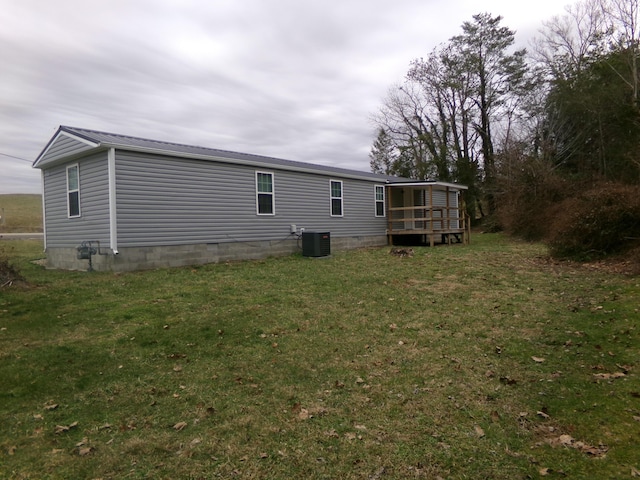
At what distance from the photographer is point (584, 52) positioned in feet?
82.8

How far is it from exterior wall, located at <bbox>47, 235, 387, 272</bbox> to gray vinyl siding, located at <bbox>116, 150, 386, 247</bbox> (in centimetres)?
19

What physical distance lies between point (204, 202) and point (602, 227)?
1082cm

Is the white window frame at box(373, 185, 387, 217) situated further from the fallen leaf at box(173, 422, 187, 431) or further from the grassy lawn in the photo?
the fallen leaf at box(173, 422, 187, 431)

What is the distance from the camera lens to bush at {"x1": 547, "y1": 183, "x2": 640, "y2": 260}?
33.8 feet

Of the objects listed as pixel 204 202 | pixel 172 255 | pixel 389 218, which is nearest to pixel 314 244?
pixel 204 202

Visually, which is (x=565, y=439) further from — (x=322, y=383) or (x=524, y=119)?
(x=524, y=119)

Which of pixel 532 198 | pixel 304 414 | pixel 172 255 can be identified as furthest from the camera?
pixel 532 198

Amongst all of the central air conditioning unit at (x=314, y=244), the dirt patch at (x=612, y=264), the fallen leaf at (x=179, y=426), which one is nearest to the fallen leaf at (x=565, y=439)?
the fallen leaf at (x=179, y=426)

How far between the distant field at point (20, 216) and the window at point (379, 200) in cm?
3429

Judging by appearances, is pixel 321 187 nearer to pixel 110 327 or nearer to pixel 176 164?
pixel 176 164

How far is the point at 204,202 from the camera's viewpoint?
12.2 metres

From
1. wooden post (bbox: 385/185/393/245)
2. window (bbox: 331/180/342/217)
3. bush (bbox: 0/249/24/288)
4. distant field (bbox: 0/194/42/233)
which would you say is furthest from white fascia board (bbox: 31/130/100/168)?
distant field (bbox: 0/194/42/233)

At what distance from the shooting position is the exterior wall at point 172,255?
34.1ft

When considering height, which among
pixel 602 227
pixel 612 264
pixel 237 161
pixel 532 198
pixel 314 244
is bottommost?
pixel 612 264
